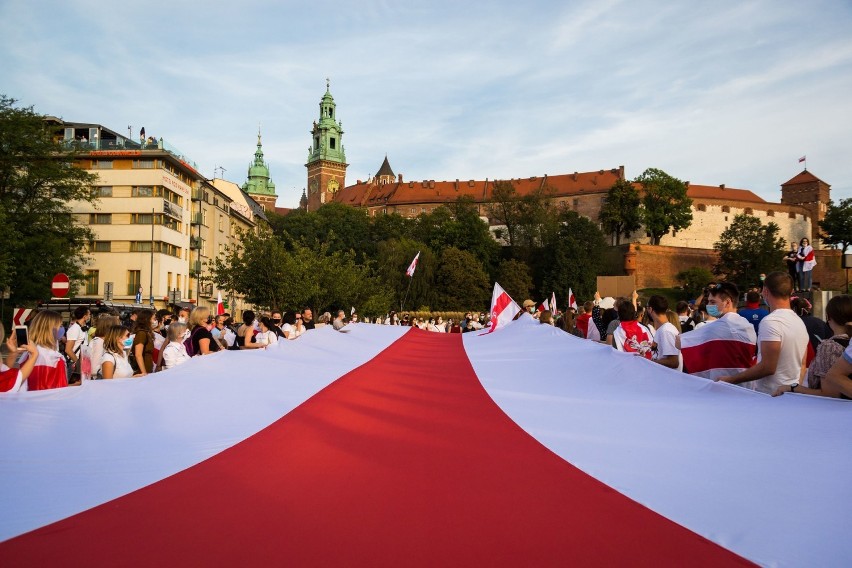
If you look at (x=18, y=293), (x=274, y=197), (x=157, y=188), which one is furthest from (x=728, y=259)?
(x=274, y=197)

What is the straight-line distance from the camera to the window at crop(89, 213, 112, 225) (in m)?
64.3

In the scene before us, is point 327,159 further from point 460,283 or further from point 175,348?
point 175,348

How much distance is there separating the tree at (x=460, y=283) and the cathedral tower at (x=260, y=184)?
311ft

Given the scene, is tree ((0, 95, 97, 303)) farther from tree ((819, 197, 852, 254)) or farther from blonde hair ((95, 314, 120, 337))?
tree ((819, 197, 852, 254))

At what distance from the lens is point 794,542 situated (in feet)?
11.6

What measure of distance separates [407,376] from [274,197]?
17158 centimetres

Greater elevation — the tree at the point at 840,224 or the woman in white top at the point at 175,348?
the tree at the point at 840,224

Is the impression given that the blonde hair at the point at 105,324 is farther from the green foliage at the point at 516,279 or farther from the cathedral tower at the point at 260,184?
the cathedral tower at the point at 260,184

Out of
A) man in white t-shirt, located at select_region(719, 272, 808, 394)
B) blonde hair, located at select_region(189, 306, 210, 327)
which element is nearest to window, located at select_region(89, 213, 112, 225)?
blonde hair, located at select_region(189, 306, 210, 327)

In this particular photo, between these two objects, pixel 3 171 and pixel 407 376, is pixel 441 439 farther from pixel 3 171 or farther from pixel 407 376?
pixel 3 171

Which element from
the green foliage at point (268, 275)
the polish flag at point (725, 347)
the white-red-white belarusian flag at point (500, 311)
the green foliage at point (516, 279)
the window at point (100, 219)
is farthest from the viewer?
the green foliage at point (516, 279)

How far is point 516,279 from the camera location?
9094 cm

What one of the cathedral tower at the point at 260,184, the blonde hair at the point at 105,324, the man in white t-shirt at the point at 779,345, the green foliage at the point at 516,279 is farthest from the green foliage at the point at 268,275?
the cathedral tower at the point at 260,184

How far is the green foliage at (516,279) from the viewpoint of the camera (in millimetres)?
90500
